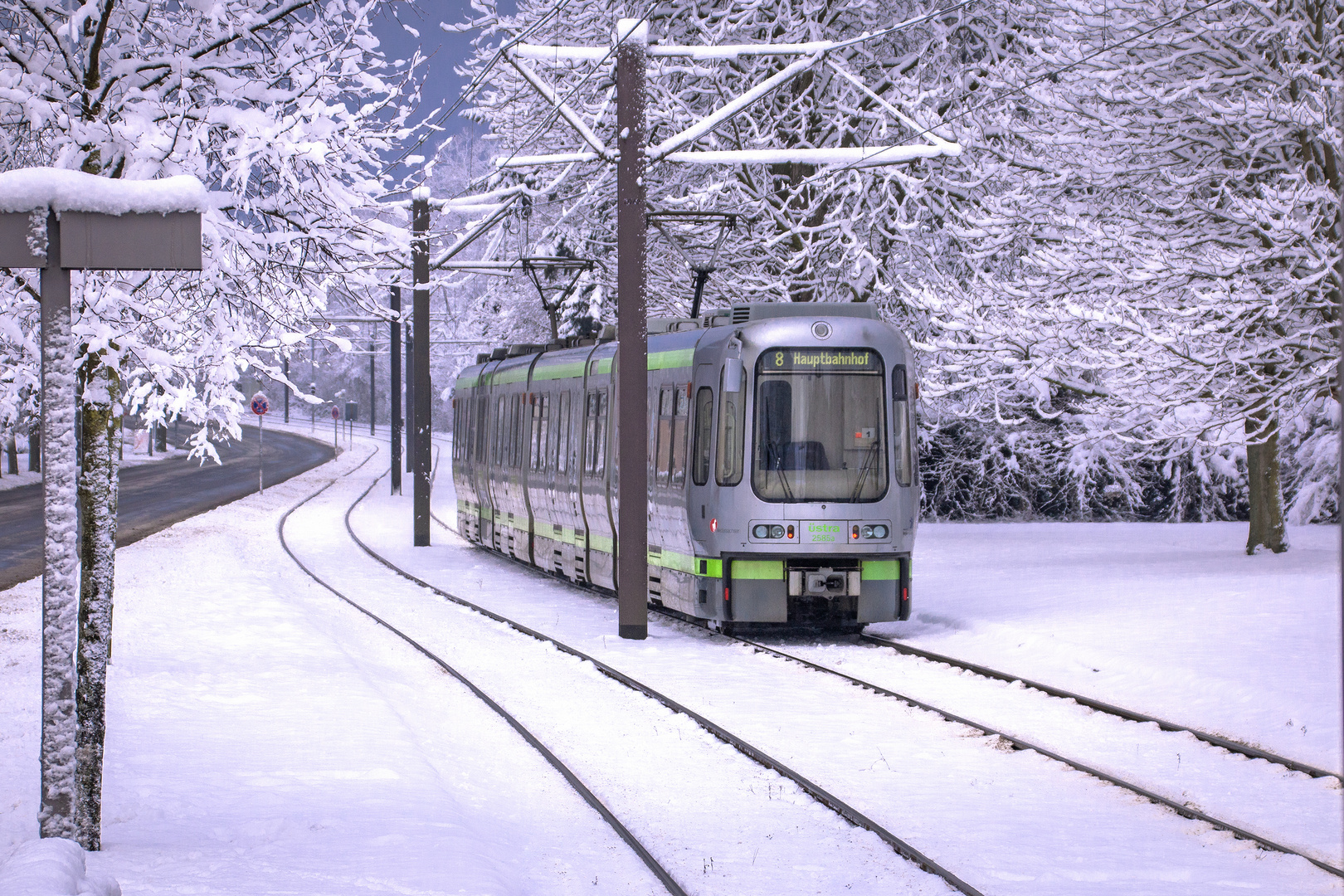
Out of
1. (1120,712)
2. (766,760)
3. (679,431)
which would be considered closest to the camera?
(766,760)

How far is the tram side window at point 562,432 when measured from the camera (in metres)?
20.5

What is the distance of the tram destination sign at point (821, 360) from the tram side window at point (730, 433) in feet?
1.10

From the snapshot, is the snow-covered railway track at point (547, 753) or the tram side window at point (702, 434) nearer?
the snow-covered railway track at point (547, 753)

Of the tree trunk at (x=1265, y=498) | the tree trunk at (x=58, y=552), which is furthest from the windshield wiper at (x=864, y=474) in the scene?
the tree trunk at (x=58, y=552)

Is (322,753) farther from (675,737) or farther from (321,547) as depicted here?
(321,547)

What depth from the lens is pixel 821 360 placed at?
15.1 meters

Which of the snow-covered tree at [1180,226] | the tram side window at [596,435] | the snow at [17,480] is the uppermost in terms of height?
the snow-covered tree at [1180,226]

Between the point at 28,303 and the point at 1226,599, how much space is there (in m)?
12.1

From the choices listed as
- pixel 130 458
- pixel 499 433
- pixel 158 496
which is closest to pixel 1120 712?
pixel 499 433

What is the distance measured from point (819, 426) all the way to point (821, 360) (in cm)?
63

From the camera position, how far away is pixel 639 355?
15664 mm

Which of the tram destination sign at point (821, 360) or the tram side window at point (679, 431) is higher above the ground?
the tram destination sign at point (821, 360)

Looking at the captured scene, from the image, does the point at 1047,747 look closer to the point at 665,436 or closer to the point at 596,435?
the point at 665,436

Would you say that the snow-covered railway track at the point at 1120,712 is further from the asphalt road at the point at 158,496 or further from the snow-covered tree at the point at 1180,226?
the asphalt road at the point at 158,496
